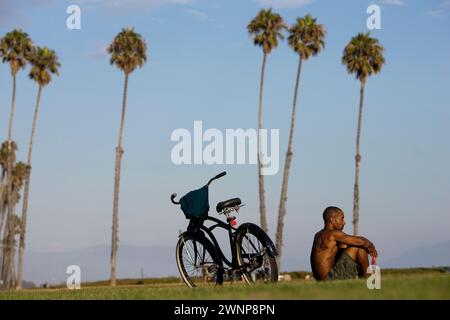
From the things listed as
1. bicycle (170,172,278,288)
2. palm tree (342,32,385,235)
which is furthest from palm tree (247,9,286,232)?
bicycle (170,172,278,288)

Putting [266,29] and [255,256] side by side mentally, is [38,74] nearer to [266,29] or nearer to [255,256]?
[266,29]

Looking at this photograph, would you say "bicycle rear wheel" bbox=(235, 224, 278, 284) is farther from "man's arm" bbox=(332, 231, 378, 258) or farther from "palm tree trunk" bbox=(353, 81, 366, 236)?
"palm tree trunk" bbox=(353, 81, 366, 236)

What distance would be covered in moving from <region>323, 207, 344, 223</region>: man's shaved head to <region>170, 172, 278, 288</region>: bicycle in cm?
94

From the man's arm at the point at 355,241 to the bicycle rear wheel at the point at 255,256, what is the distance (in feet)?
3.37

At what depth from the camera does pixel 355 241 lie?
11531 mm

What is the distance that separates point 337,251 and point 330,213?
637mm

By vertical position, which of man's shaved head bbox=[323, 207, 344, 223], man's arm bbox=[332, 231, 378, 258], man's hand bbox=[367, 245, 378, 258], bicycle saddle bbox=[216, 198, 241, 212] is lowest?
man's hand bbox=[367, 245, 378, 258]

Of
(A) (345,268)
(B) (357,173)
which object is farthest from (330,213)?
(B) (357,173)

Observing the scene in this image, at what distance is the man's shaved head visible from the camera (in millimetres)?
11859

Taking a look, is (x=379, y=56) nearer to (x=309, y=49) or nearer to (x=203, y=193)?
(x=309, y=49)

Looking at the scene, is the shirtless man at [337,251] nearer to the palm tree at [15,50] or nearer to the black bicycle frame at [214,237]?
the black bicycle frame at [214,237]

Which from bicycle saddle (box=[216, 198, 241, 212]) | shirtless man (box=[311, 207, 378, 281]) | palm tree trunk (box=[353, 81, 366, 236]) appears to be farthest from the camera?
palm tree trunk (box=[353, 81, 366, 236])

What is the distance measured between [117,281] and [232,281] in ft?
189

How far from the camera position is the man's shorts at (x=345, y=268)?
11.7m
